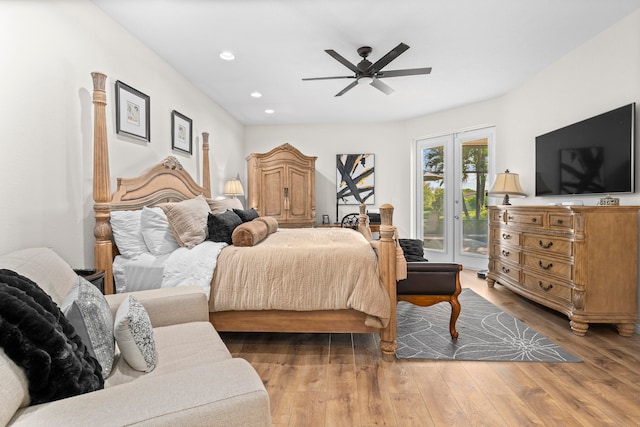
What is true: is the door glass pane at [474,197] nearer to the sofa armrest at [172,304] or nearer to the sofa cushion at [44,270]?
the sofa armrest at [172,304]

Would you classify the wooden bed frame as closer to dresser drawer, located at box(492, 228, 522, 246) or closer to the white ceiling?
the white ceiling

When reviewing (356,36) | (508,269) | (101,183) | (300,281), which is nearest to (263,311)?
(300,281)

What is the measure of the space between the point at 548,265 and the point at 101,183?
3.77 m

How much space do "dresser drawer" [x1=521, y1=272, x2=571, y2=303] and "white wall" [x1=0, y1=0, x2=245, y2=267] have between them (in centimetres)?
382

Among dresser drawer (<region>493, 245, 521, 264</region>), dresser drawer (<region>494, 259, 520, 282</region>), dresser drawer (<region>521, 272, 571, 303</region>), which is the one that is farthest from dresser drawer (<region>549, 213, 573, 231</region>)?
dresser drawer (<region>494, 259, 520, 282</region>)

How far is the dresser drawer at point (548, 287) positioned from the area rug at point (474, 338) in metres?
0.38

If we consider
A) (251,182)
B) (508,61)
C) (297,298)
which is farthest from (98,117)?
(508,61)

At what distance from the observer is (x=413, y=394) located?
1.86 meters

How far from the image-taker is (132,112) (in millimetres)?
2922

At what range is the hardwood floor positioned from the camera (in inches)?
65.1

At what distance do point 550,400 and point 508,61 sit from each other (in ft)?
10.7

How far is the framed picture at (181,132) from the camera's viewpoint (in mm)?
3615

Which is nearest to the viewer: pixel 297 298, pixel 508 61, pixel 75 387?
pixel 75 387

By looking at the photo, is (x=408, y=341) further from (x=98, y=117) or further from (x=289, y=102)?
(x=289, y=102)
